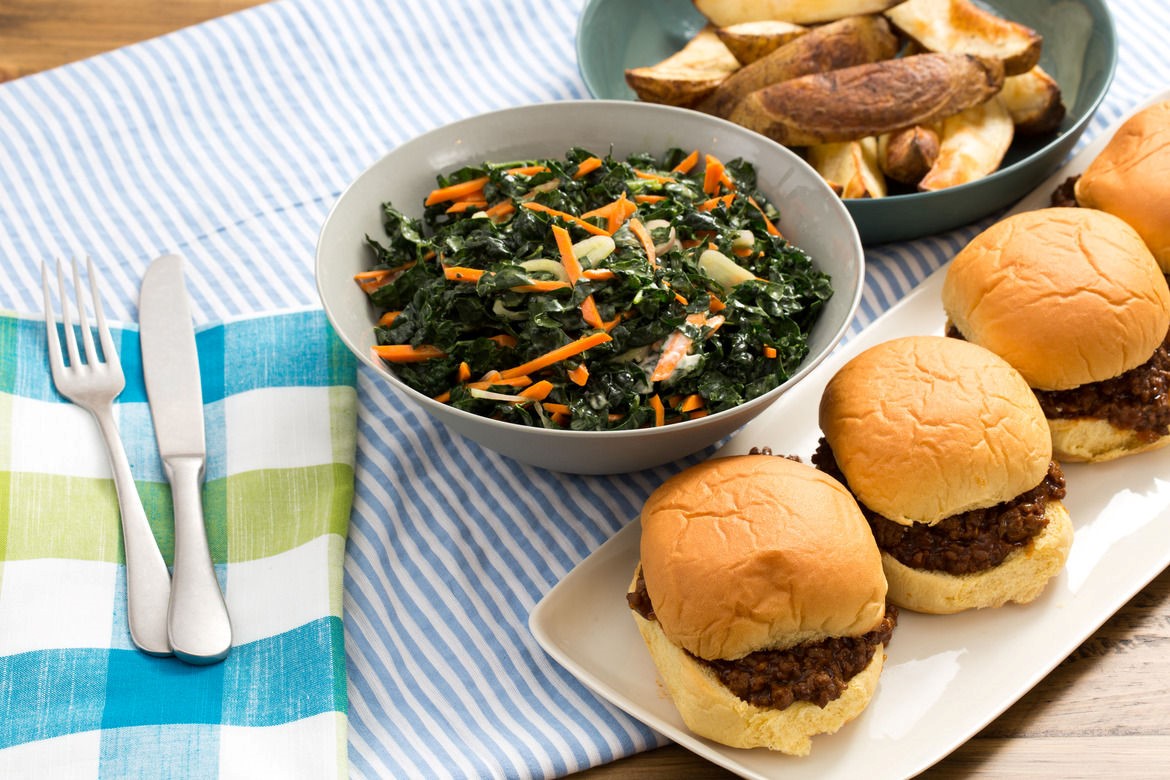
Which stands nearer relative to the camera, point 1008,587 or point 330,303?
point 1008,587

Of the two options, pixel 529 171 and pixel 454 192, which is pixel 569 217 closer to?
pixel 529 171

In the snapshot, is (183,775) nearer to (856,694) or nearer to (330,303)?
(330,303)

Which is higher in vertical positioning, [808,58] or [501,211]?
[808,58]

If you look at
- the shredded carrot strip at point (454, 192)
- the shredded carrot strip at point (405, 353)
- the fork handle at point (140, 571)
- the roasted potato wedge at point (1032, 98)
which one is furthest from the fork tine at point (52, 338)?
the roasted potato wedge at point (1032, 98)

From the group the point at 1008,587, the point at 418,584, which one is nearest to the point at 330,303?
the point at 418,584

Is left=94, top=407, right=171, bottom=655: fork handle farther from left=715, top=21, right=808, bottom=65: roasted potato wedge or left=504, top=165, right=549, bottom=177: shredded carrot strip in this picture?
left=715, top=21, right=808, bottom=65: roasted potato wedge

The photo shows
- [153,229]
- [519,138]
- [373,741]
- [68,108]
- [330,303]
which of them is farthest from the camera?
[68,108]

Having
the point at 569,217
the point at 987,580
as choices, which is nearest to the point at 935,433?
the point at 987,580

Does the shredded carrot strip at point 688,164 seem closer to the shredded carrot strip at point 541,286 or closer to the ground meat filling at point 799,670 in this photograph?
the shredded carrot strip at point 541,286
